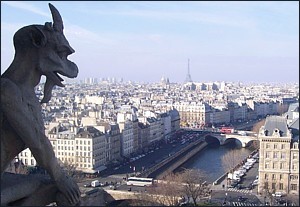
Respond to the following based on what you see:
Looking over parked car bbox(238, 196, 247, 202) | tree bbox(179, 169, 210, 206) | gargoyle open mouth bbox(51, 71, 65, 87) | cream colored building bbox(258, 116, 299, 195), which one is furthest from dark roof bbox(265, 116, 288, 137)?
gargoyle open mouth bbox(51, 71, 65, 87)

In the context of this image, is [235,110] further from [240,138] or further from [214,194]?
[214,194]

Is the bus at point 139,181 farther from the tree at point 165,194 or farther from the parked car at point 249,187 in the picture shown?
the parked car at point 249,187

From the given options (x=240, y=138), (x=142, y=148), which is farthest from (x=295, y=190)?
(x=240, y=138)

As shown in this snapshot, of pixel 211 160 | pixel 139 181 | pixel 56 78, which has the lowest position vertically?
pixel 211 160

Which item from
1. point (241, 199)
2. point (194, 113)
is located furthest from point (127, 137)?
point (194, 113)

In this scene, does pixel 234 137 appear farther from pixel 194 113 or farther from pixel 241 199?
pixel 241 199

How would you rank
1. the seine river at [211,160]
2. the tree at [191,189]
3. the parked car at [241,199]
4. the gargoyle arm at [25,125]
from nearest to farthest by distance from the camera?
the gargoyle arm at [25,125]
the tree at [191,189]
the parked car at [241,199]
the seine river at [211,160]

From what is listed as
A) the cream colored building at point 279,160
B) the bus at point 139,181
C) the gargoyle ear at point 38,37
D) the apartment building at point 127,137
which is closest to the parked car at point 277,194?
the cream colored building at point 279,160
